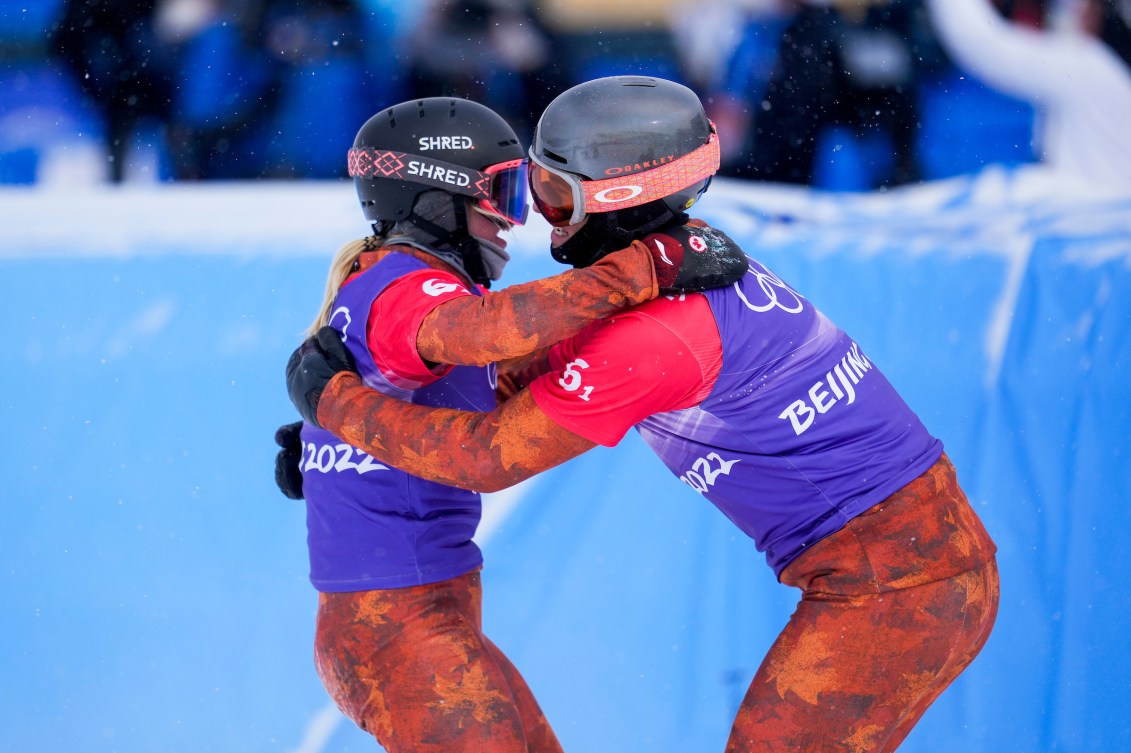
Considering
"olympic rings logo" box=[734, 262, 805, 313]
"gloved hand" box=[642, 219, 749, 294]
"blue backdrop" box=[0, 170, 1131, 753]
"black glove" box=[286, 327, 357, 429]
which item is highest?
"gloved hand" box=[642, 219, 749, 294]

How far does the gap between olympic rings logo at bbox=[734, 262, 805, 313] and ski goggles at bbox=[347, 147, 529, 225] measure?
2.09 ft

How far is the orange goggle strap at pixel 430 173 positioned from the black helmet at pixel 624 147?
1.09 ft

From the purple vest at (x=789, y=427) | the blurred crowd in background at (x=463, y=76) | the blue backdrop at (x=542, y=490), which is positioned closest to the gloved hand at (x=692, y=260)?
the purple vest at (x=789, y=427)

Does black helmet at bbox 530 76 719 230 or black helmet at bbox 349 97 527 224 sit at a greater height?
black helmet at bbox 530 76 719 230

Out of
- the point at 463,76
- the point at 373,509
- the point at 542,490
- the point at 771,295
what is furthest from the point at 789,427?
the point at 463,76

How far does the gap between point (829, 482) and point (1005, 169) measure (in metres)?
3.95

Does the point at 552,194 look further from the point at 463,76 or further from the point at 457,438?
the point at 463,76

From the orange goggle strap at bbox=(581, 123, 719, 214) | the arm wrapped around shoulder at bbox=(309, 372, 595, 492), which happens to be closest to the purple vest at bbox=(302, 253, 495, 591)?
the arm wrapped around shoulder at bbox=(309, 372, 595, 492)

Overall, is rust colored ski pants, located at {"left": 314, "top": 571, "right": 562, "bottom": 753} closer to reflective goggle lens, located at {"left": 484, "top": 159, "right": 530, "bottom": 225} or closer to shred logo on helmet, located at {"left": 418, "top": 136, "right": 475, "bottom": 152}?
reflective goggle lens, located at {"left": 484, "top": 159, "right": 530, "bottom": 225}

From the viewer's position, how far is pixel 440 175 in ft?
8.34

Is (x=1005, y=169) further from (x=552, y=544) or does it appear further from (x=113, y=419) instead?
(x=113, y=419)

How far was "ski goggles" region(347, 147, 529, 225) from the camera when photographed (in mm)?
2545

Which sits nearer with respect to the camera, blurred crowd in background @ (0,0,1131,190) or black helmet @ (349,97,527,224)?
black helmet @ (349,97,527,224)

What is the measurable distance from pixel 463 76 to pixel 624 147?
11.7 ft
